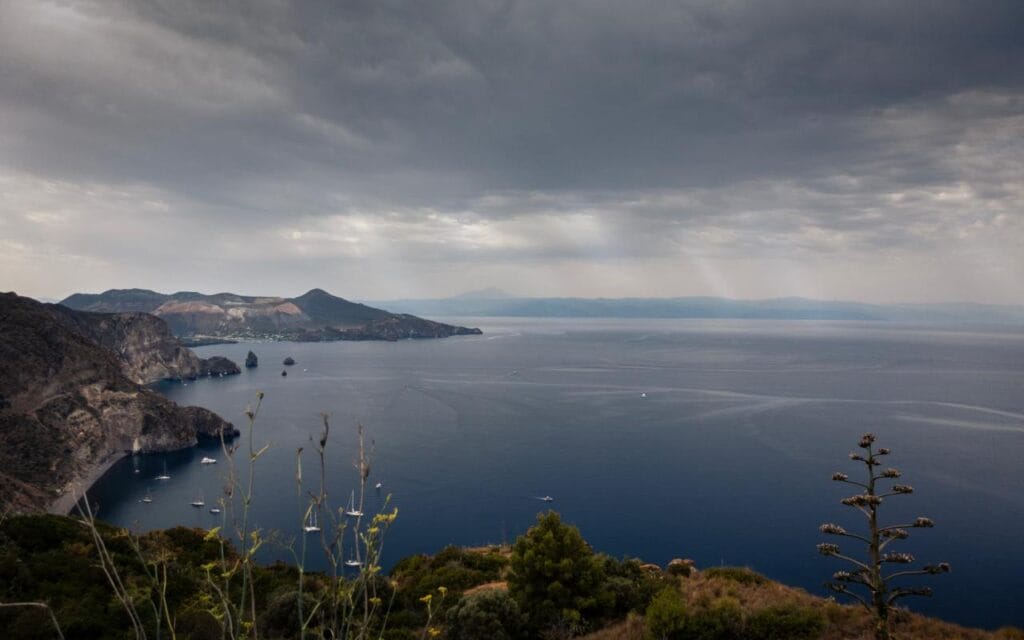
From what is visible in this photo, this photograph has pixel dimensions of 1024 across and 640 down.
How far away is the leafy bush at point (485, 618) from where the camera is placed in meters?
18.6

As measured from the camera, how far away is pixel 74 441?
77.8 m

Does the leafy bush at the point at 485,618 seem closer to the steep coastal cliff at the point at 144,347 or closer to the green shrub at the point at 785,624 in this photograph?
the green shrub at the point at 785,624

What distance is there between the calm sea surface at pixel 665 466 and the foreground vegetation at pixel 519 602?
1346cm

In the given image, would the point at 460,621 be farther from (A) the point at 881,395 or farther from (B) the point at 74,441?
(A) the point at 881,395

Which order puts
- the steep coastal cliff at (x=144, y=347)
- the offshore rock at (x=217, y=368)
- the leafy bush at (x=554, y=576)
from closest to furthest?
1. the leafy bush at (x=554, y=576)
2. the steep coastal cliff at (x=144, y=347)
3. the offshore rock at (x=217, y=368)

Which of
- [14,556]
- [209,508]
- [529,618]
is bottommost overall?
[209,508]

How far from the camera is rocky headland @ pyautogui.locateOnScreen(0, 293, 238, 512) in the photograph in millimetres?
66625

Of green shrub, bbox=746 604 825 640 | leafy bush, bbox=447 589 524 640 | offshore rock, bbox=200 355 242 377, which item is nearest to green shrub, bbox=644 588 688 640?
green shrub, bbox=746 604 825 640

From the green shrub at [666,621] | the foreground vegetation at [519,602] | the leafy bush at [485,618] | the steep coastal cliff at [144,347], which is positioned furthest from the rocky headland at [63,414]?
the steep coastal cliff at [144,347]

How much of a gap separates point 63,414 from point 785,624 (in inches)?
3776

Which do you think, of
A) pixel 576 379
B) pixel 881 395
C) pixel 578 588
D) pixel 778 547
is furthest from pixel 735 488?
pixel 576 379

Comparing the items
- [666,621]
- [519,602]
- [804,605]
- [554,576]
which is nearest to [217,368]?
[519,602]

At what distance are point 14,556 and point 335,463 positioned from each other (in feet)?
180

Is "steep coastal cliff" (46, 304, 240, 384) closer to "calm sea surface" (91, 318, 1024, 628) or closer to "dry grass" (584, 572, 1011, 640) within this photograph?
"calm sea surface" (91, 318, 1024, 628)
